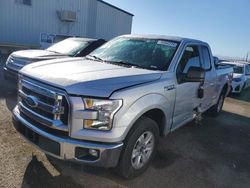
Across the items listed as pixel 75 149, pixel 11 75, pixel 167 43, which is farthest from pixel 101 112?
pixel 11 75

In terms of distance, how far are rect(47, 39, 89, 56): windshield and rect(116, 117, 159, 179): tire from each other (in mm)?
4864

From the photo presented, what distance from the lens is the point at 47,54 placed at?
7324mm

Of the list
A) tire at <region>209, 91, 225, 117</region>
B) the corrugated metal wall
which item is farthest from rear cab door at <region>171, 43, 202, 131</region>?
the corrugated metal wall

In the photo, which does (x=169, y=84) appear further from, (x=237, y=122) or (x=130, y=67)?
(x=237, y=122)

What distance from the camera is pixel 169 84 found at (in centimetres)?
374

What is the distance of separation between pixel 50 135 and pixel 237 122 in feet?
18.6

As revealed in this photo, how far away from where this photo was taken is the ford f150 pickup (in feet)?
21.6

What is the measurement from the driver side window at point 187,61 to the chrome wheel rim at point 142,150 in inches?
41.0

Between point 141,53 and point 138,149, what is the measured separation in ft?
5.23

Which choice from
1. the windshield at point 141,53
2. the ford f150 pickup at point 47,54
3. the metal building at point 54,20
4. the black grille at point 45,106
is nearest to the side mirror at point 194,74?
the windshield at point 141,53

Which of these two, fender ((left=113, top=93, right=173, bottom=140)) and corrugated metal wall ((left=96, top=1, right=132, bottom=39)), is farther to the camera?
corrugated metal wall ((left=96, top=1, right=132, bottom=39))

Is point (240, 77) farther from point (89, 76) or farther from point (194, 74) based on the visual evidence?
point (89, 76)

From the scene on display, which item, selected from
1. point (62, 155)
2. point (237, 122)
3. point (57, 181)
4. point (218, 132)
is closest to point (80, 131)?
point (62, 155)

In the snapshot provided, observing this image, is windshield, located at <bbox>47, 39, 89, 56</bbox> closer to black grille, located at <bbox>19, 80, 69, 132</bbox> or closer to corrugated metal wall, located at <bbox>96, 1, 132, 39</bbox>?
black grille, located at <bbox>19, 80, 69, 132</bbox>
